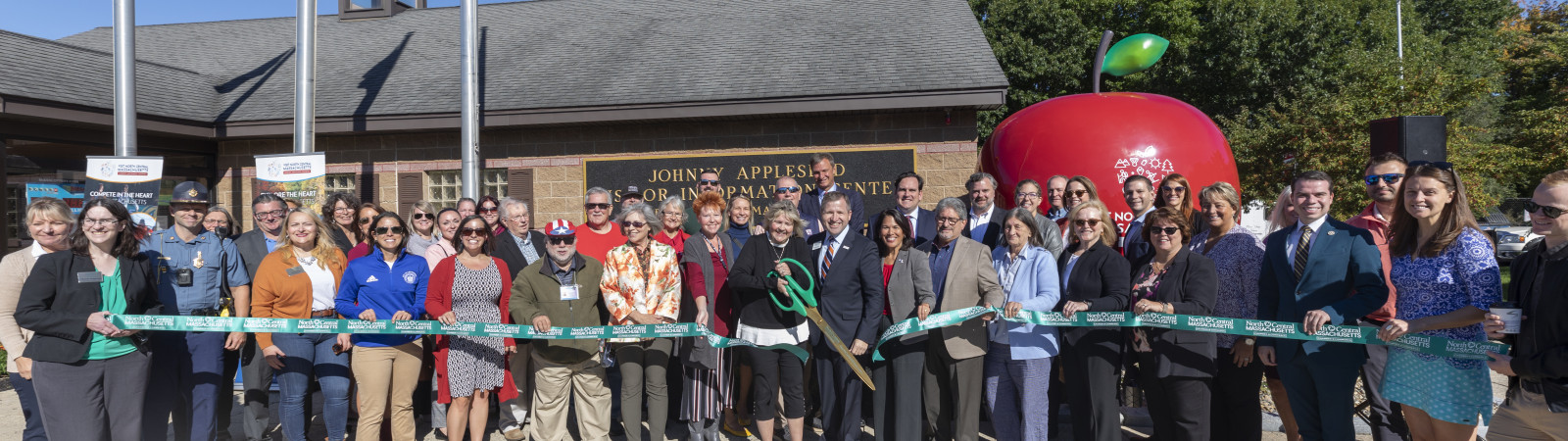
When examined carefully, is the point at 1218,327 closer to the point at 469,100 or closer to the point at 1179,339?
the point at 1179,339

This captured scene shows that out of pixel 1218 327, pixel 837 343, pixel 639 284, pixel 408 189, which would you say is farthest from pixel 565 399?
pixel 408 189

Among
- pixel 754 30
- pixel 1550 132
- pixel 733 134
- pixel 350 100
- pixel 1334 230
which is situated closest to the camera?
pixel 1334 230

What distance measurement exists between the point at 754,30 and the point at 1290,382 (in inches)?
409

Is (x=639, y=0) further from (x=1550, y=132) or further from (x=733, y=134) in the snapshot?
(x=1550, y=132)

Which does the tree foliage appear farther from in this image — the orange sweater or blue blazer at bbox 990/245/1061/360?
the orange sweater

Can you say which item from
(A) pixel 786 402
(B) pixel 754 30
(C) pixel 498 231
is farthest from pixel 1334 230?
(B) pixel 754 30

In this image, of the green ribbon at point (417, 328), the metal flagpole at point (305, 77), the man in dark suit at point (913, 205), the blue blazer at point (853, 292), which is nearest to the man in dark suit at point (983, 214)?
the man in dark suit at point (913, 205)

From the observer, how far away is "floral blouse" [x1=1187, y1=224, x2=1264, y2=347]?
4.45 metres

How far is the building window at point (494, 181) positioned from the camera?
12.1m

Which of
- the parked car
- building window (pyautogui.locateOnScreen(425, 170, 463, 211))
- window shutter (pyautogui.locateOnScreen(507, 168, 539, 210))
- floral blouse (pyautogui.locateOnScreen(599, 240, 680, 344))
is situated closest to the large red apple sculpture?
floral blouse (pyautogui.locateOnScreen(599, 240, 680, 344))

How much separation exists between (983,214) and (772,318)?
6.07 ft

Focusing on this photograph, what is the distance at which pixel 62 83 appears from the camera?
1055 centimetres

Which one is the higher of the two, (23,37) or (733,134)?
(23,37)

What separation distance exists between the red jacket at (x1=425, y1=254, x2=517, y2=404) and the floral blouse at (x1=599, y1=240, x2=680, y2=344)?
0.61m
